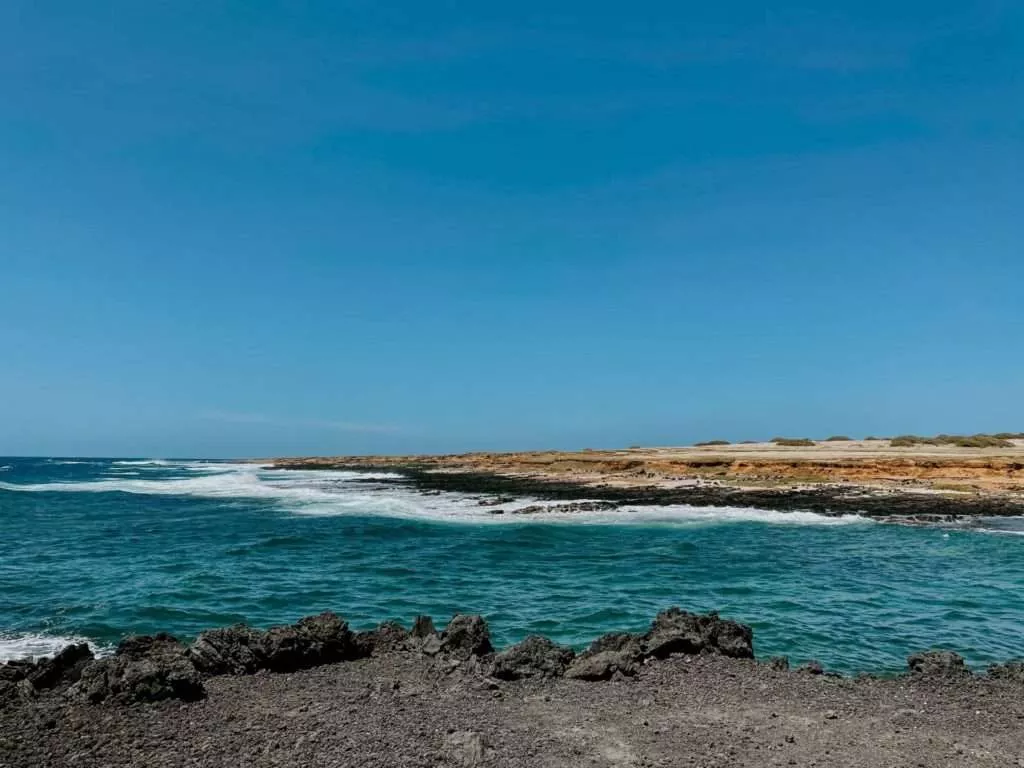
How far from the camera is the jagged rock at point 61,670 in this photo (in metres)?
11.1

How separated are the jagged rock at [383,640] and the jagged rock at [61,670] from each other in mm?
4560

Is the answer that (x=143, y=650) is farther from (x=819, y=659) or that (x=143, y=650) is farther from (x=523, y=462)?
(x=523, y=462)

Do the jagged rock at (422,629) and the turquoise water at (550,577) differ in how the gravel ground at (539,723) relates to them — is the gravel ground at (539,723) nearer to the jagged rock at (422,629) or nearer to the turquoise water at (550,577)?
the jagged rock at (422,629)

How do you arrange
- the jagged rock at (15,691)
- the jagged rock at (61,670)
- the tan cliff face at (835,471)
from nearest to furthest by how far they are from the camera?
the jagged rock at (15,691) → the jagged rock at (61,670) → the tan cliff face at (835,471)

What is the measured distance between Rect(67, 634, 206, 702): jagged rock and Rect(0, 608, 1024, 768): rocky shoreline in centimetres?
3

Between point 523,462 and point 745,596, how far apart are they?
266 feet

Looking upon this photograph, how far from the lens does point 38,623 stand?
56.9ft

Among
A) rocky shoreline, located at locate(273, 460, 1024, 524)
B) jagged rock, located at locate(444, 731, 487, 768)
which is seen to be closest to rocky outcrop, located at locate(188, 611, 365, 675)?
jagged rock, located at locate(444, 731, 487, 768)

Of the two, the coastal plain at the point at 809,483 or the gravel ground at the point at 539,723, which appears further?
the coastal plain at the point at 809,483

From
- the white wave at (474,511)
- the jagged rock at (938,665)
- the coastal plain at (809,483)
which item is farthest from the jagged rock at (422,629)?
the coastal plain at (809,483)

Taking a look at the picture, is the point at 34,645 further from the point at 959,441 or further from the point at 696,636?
the point at 959,441

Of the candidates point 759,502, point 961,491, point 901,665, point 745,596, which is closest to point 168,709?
point 901,665

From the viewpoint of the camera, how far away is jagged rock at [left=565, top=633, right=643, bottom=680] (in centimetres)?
1173

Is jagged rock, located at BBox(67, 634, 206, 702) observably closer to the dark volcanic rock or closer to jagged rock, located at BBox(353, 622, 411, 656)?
jagged rock, located at BBox(353, 622, 411, 656)
